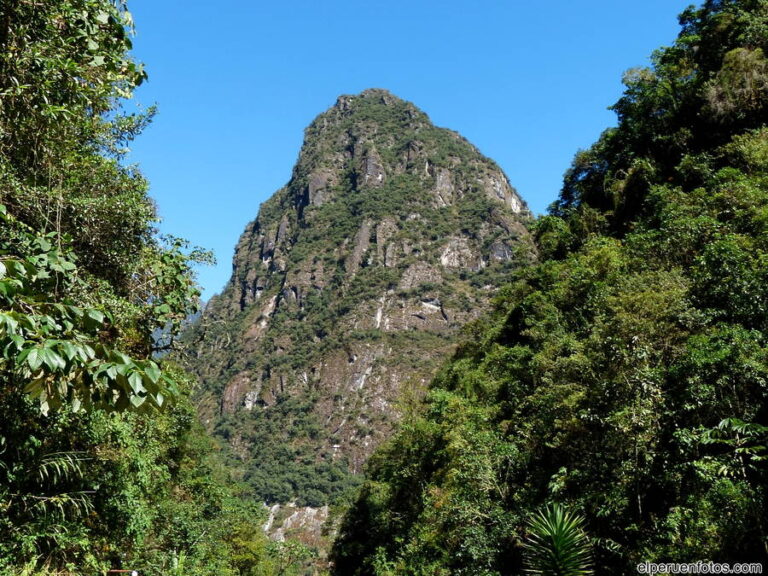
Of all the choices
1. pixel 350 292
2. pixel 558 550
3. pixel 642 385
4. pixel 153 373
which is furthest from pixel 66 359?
pixel 350 292

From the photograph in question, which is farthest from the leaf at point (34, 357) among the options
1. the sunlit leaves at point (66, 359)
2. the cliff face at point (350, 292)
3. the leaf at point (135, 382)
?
the cliff face at point (350, 292)

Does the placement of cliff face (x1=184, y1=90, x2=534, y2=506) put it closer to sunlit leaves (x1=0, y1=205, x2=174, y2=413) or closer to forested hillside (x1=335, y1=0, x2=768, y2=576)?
forested hillside (x1=335, y1=0, x2=768, y2=576)

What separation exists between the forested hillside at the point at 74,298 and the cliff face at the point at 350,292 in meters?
98.8

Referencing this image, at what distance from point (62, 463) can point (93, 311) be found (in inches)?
167

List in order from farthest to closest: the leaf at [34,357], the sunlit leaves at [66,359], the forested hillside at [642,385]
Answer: the forested hillside at [642,385]
the sunlit leaves at [66,359]
the leaf at [34,357]

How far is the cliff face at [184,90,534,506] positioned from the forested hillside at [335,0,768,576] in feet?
283

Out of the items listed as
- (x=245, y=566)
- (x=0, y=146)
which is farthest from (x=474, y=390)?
(x=0, y=146)

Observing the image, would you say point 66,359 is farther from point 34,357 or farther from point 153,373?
point 153,373

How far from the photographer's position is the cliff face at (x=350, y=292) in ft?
380

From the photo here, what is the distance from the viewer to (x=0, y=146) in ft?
15.2

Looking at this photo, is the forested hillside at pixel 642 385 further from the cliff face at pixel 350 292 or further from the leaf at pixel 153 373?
the cliff face at pixel 350 292

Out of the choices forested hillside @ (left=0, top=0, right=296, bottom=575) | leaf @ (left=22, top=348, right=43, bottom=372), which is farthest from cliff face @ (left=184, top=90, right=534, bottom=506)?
leaf @ (left=22, top=348, right=43, bottom=372)

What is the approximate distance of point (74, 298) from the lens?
16.5ft

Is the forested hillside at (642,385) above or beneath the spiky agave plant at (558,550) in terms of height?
above
